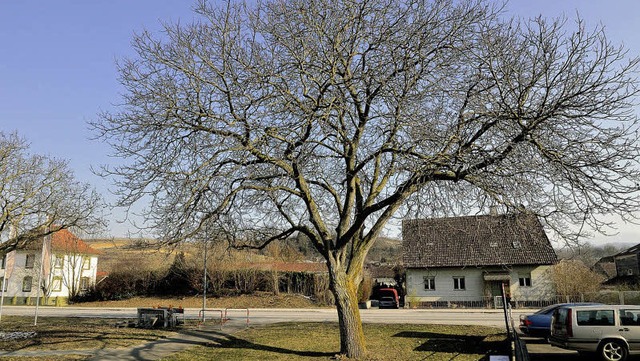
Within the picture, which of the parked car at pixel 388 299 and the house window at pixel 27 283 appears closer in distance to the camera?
the parked car at pixel 388 299

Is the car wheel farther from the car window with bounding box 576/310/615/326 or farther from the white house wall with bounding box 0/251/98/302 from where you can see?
the white house wall with bounding box 0/251/98/302

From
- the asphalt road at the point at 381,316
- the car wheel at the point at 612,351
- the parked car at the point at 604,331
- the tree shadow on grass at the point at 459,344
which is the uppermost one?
the parked car at the point at 604,331

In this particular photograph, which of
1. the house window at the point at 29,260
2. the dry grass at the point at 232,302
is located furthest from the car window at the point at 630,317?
the house window at the point at 29,260

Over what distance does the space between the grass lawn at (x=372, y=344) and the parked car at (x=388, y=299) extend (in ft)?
56.7

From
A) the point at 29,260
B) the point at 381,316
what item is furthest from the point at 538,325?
the point at 29,260

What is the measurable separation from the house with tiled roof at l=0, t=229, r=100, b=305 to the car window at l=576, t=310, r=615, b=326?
42654 millimetres

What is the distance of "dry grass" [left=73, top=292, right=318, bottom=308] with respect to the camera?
38.1 metres

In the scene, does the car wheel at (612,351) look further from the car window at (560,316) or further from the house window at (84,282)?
→ the house window at (84,282)

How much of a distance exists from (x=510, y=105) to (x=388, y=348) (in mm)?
8398

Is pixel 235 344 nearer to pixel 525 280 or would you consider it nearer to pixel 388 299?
pixel 388 299

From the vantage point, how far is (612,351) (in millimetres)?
12953

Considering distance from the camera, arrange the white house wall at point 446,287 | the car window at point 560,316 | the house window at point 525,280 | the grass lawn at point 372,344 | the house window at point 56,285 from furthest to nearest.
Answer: the house window at point 56,285, the white house wall at point 446,287, the house window at point 525,280, the car window at point 560,316, the grass lawn at point 372,344

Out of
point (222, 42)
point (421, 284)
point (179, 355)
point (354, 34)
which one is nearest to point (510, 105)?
point (354, 34)

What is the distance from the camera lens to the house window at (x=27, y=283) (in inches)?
1929
